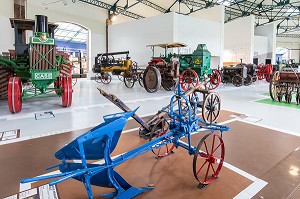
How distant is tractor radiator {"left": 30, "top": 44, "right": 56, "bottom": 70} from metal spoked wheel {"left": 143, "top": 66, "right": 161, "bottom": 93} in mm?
3599

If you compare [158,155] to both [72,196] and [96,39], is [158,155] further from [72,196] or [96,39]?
[96,39]

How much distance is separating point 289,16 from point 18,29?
26.2 m

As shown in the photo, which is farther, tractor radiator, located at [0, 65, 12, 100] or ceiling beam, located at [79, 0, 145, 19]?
ceiling beam, located at [79, 0, 145, 19]

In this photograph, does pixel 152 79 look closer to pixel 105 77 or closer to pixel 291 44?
pixel 105 77

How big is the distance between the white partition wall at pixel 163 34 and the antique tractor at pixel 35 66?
325 inches

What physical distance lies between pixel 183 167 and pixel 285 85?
5.79 m

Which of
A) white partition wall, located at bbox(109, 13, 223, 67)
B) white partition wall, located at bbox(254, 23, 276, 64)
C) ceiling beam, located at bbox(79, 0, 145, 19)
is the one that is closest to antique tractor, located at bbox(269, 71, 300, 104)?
white partition wall, located at bbox(109, 13, 223, 67)

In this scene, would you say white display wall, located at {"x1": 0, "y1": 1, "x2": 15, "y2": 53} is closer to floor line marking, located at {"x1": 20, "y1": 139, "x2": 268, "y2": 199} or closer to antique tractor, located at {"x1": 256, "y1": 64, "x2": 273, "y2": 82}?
floor line marking, located at {"x1": 20, "y1": 139, "x2": 268, "y2": 199}

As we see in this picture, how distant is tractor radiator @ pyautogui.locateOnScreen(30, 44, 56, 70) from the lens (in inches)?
196

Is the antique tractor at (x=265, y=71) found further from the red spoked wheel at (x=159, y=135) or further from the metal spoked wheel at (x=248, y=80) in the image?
the red spoked wheel at (x=159, y=135)

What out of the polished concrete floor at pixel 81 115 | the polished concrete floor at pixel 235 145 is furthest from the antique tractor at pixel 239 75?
the polished concrete floor at pixel 235 145

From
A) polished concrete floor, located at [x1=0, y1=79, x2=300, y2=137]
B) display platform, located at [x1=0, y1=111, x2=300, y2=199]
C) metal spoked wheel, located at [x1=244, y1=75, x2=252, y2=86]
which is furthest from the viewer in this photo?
metal spoked wheel, located at [x1=244, y1=75, x2=252, y2=86]

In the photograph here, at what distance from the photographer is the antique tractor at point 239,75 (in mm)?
11234

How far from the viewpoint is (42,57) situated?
199 inches
